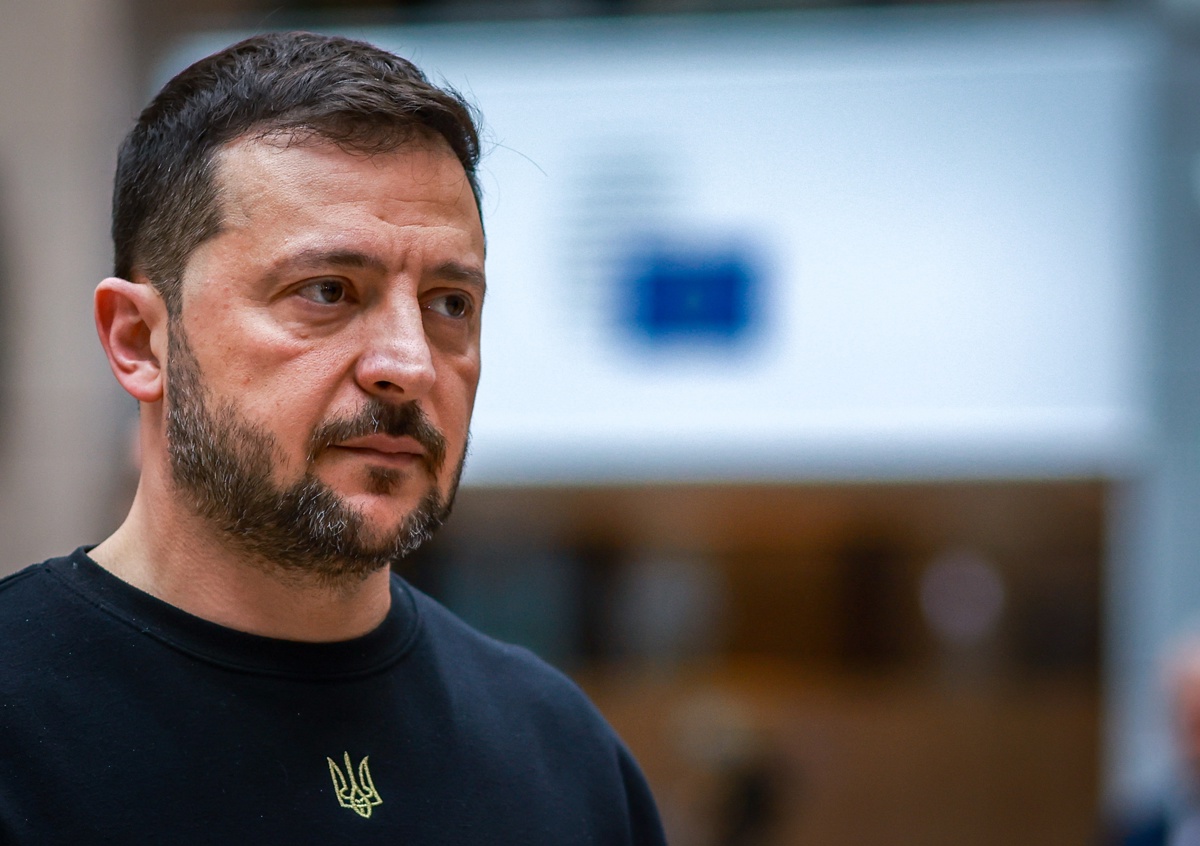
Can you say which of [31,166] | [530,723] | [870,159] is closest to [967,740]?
[870,159]

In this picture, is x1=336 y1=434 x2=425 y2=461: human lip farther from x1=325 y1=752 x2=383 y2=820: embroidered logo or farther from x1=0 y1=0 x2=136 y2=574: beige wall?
x1=0 y1=0 x2=136 y2=574: beige wall

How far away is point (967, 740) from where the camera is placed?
28.7 feet

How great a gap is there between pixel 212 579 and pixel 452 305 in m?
0.47

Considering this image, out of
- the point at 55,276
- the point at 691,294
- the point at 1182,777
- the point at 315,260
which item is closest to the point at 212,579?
the point at 315,260

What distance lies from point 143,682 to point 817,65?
5794 millimetres

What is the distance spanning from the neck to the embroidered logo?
0.56 ft

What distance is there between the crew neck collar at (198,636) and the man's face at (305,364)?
0.10 meters

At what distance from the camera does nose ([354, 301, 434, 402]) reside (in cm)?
177

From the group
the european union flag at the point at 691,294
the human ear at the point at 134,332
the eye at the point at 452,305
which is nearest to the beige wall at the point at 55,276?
the european union flag at the point at 691,294

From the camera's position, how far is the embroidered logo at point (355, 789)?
1764 millimetres

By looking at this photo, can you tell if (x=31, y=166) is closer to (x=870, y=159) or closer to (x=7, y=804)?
(x=870, y=159)

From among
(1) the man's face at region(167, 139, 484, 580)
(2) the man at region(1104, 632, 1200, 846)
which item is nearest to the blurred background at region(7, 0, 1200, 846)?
(2) the man at region(1104, 632, 1200, 846)

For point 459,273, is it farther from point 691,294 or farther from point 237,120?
point 691,294

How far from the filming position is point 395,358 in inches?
69.8
